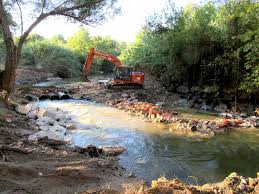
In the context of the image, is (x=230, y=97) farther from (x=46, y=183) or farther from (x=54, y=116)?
(x=46, y=183)

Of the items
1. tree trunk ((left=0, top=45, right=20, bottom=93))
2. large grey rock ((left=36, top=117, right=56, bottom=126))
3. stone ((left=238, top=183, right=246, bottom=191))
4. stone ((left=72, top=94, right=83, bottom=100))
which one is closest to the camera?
stone ((left=238, top=183, right=246, bottom=191))

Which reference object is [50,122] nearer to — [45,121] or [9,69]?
[45,121]

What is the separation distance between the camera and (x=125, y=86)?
805 inches

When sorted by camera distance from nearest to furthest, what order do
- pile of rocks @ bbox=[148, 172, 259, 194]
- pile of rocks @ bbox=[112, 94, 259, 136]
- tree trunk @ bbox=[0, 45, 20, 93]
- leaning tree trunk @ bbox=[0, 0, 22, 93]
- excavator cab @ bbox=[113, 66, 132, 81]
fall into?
pile of rocks @ bbox=[148, 172, 259, 194]
leaning tree trunk @ bbox=[0, 0, 22, 93]
tree trunk @ bbox=[0, 45, 20, 93]
pile of rocks @ bbox=[112, 94, 259, 136]
excavator cab @ bbox=[113, 66, 132, 81]

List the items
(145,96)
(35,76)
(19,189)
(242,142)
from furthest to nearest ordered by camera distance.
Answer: (35,76)
(145,96)
(242,142)
(19,189)

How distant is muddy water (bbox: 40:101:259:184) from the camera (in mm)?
7391

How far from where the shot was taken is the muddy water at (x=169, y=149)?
24.2ft

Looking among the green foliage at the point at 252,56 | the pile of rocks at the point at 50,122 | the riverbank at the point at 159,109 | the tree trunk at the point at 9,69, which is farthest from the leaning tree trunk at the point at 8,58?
the green foliage at the point at 252,56

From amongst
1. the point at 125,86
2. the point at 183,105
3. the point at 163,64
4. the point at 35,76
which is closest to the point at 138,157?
the point at 183,105

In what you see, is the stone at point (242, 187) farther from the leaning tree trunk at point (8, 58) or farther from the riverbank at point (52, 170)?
the leaning tree trunk at point (8, 58)

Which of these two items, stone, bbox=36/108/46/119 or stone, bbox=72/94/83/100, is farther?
stone, bbox=72/94/83/100

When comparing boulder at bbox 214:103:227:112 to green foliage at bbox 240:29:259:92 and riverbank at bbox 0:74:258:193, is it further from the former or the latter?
riverbank at bbox 0:74:258:193

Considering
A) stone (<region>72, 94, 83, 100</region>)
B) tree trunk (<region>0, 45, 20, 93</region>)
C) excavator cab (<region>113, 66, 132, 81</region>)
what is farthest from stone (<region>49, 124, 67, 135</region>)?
excavator cab (<region>113, 66, 132, 81</region>)

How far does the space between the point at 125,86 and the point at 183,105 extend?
4.31m
